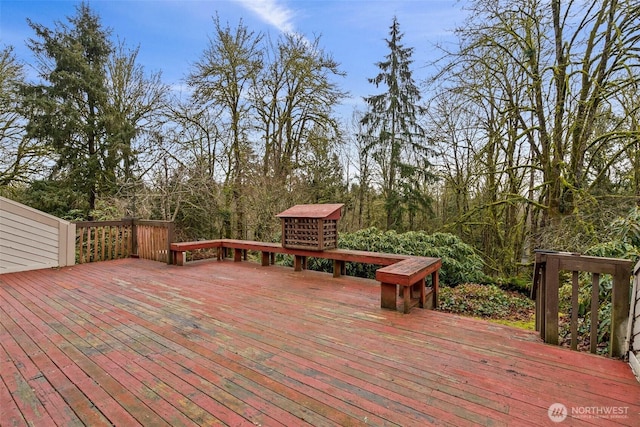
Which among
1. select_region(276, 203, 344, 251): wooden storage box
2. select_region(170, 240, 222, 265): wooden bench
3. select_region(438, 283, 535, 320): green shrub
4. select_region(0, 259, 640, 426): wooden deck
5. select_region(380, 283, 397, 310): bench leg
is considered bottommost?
select_region(438, 283, 535, 320): green shrub

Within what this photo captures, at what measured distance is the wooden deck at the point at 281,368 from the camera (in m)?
1.56

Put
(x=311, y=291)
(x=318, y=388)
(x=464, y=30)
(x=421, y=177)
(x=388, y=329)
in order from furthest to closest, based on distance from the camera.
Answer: (x=421, y=177), (x=464, y=30), (x=311, y=291), (x=388, y=329), (x=318, y=388)

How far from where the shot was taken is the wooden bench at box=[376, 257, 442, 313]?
3.00 m

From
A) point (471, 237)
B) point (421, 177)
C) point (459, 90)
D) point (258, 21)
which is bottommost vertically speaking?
point (471, 237)

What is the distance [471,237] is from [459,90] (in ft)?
12.9

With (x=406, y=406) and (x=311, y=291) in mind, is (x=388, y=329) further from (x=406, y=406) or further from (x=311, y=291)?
(x=311, y=291)

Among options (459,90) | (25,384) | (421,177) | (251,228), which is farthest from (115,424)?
(421,177)

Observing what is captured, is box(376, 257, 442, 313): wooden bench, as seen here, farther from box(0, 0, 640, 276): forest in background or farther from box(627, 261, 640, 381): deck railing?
box(0, 0, 640, 276): forest in background

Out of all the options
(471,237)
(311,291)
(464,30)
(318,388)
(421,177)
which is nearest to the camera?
(318,388)

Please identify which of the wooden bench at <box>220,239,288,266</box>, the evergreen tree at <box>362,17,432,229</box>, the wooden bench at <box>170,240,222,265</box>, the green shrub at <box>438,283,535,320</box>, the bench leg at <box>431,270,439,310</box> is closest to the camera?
the bench leg at <box>431,270,439,310</box>

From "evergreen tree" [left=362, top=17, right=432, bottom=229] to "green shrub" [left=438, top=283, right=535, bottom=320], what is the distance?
5.85 meters

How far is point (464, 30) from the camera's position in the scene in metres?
5.52
